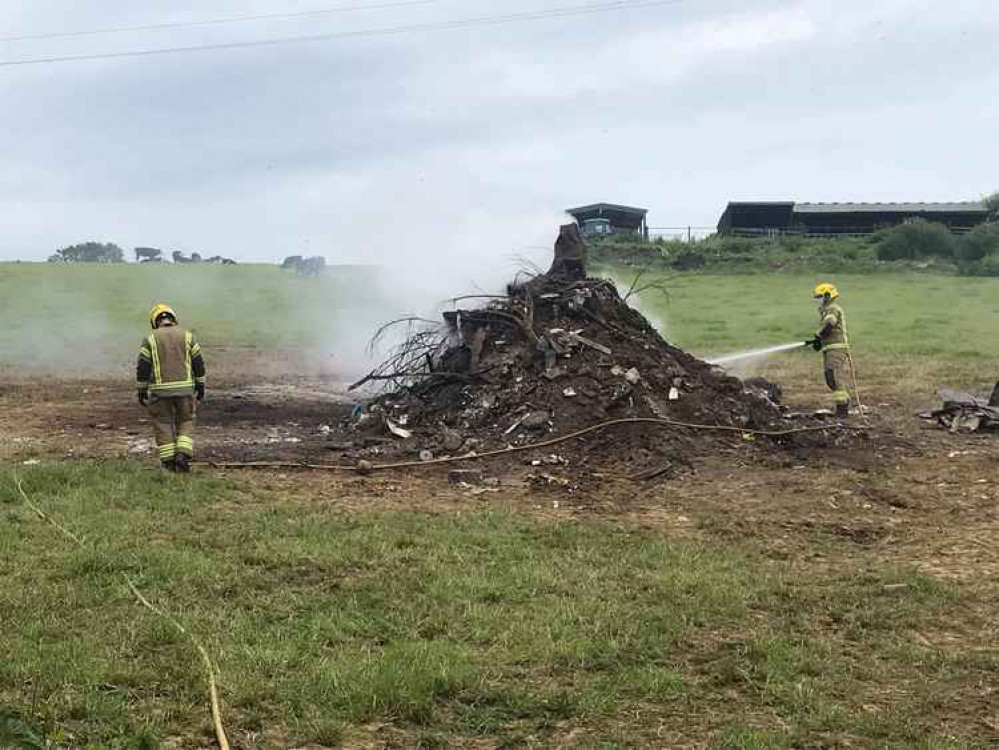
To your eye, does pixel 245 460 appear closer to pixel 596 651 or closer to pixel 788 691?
pixel 596 651

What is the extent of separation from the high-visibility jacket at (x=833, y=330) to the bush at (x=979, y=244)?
3129 cm

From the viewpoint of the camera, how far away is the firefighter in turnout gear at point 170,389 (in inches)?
354

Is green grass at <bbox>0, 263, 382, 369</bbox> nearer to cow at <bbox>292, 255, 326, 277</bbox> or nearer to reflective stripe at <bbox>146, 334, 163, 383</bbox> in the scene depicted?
cow at <bbox>292, 255, 326, 277</bbox>

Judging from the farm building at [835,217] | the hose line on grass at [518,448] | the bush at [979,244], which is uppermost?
the farm building at [835,217]

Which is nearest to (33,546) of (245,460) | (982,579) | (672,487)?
(245,460)

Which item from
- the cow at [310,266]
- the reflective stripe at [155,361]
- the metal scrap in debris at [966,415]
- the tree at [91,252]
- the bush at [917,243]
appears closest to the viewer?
the reflective stripe at [155,361]

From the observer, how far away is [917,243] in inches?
1636

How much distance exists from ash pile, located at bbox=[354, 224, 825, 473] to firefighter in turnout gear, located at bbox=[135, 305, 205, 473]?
220 cm

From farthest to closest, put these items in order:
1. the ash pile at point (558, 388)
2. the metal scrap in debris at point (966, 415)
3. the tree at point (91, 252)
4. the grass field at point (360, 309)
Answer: the tree at point (91, 252), the grass field at point (360, 309), the metal scrap in debris at point (966, 415), the ash pile at point (558, 388)

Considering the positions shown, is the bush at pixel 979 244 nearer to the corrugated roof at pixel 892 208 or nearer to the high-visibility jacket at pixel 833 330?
the corrugated roof at pixel 892 208

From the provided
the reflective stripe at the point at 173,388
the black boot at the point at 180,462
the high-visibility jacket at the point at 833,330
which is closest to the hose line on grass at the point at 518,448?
the black boot at the point at 180,462

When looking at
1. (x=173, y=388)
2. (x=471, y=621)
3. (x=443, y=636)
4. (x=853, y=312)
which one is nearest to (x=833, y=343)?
(x=173, y=388)

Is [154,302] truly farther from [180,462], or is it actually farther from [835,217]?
[835,217]

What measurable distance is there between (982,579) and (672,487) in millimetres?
3072
